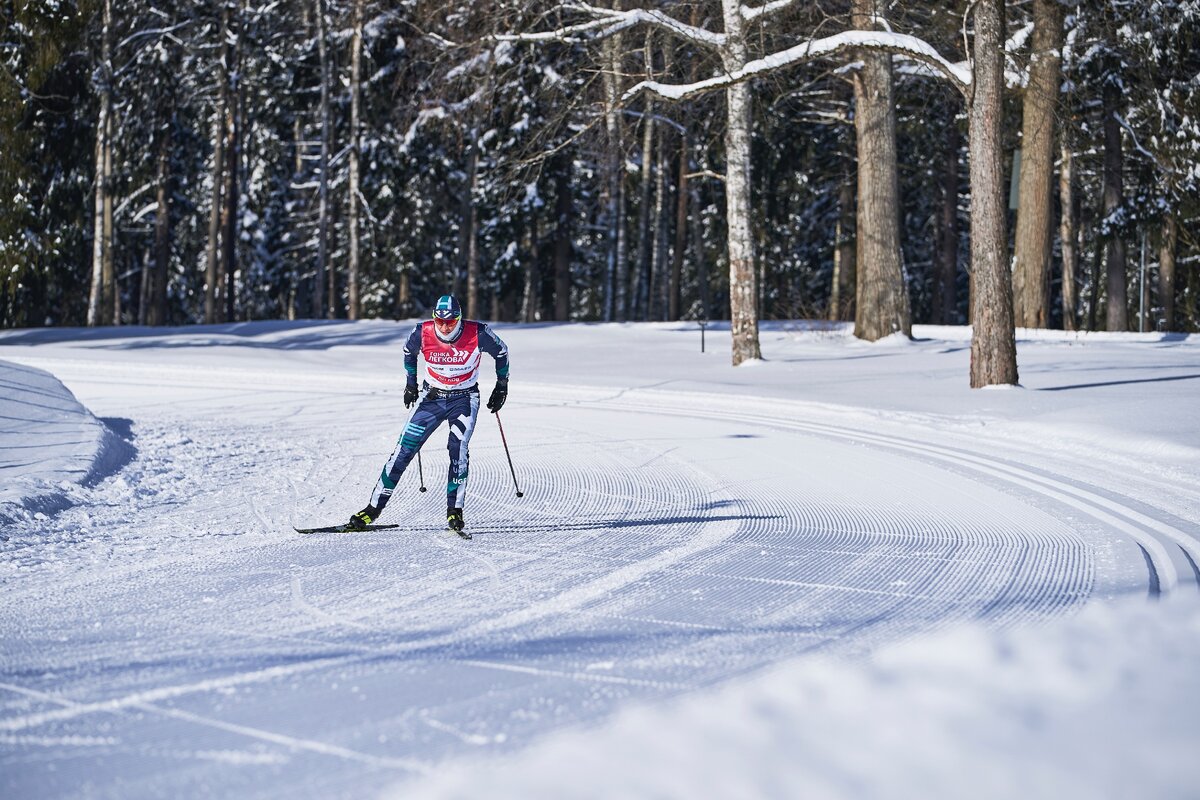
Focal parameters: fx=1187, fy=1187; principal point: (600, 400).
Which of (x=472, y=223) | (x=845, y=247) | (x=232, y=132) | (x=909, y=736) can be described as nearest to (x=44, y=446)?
(x=909, y=736)

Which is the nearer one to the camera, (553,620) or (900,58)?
(553,620)

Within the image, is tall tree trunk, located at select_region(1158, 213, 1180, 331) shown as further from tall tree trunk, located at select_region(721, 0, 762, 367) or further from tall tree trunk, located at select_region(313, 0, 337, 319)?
tall tree trunk, located at select_region(313, 0, 337, 319)

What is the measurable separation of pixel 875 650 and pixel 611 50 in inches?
717

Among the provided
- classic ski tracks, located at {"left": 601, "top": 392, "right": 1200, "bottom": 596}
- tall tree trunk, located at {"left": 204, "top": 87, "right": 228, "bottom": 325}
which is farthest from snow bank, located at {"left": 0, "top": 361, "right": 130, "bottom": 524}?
tall tree trunk, located at {"left": 204, "top": 87, "right": 228, "bottom": 325}

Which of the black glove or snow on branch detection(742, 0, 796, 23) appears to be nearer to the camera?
the black glove

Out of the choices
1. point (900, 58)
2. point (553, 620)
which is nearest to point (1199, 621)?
point (553, 620)

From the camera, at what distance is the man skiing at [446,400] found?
8.55 metres

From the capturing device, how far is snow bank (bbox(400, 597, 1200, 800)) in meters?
3.64

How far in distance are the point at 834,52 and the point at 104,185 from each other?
88.1ft

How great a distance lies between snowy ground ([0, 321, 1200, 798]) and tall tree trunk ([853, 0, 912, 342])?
30.5 feet

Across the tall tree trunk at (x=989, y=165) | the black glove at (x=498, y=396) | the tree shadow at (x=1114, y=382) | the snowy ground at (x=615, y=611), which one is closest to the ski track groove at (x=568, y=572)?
the snowy ground at (x=615, y=611)

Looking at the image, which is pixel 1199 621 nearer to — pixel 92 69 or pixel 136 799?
pixel 136 799

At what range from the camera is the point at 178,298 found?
183 ft

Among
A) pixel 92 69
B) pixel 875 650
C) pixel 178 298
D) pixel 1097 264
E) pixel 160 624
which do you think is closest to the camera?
pixel 875 650
